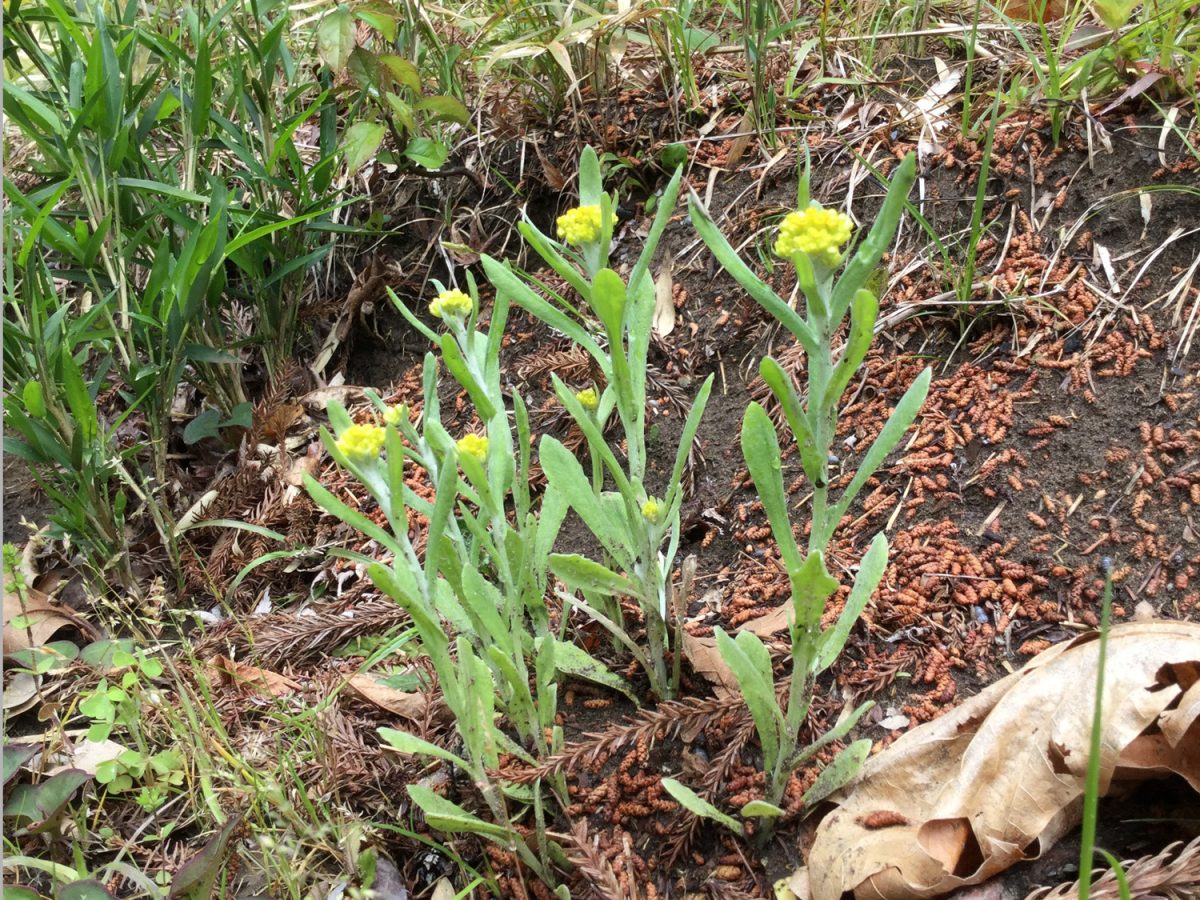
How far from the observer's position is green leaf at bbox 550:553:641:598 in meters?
1.34

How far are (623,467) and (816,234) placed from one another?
43.0 inches

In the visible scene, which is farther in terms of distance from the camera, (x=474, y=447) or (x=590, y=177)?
(x=590, y=177)

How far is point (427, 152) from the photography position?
2588mm

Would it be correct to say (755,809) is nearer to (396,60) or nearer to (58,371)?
(58,371)

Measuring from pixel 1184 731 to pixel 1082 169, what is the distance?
1.36 meters

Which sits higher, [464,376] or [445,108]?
[445,108]

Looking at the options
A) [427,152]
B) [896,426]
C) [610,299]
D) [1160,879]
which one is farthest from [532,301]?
[427,152]

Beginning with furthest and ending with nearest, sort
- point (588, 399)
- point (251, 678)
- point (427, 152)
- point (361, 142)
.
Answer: point (427, 152) → point (361, 142) → point (251, 678) → point (588, 399)

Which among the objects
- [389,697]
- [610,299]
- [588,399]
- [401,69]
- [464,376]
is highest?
[401,69]

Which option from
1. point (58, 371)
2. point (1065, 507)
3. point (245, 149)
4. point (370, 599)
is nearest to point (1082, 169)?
point (1065, 507)

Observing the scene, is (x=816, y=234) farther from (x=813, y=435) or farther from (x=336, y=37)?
(x=336, y=37)

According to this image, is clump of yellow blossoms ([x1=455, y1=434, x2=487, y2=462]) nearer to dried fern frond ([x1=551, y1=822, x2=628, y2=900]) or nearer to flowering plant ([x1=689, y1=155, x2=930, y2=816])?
flowering plant ([x1=689, y1=155, x2=930, y2=816])

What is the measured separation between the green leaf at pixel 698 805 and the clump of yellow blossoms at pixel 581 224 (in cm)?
76

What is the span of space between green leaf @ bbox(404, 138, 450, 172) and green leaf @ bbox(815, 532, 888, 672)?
5.88 feet
